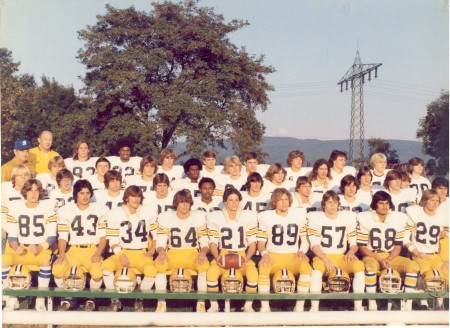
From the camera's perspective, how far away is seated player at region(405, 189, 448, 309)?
5242mm

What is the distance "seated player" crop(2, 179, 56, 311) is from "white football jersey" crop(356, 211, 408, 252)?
10.2 feet

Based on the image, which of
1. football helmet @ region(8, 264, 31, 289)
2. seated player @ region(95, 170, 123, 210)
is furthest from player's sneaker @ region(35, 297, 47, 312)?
seated player @ region(95, 170, 123, 210)

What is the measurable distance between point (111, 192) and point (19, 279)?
141 centimetres

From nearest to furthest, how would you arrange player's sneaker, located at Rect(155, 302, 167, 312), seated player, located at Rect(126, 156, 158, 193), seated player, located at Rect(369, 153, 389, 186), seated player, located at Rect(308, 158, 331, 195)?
player's sneaker, located at Rect(155, 302, 167, 312) → seated player, located at Rect(308, 158, 331, 195) → seated player, located at Rect(126, 156, 158, 193) → seated player, located at Rect(369, 153, 389, 186)

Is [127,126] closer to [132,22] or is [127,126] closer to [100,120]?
[100,120]

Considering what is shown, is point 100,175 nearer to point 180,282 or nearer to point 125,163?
point 125,163

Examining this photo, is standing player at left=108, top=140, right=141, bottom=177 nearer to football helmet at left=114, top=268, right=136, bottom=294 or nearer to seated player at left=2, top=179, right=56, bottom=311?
seated player at left=2, top=179, right=56, bottom=311

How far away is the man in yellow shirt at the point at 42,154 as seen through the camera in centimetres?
697

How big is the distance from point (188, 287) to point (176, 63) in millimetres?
13311

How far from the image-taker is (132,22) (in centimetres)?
1750

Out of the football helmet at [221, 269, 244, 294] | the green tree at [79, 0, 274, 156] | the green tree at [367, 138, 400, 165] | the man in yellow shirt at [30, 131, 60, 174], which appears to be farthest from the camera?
the green tree at [367, 138, 400, 165]

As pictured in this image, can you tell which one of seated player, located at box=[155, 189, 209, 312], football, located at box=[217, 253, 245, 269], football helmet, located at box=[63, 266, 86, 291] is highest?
seated player, located at box=[155, 189, 209, 312]

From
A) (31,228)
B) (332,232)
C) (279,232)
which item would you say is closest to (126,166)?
(31,228)

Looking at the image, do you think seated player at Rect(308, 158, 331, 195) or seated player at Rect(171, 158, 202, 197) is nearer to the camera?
seated player at Rect(308, 158, 331, 195)
